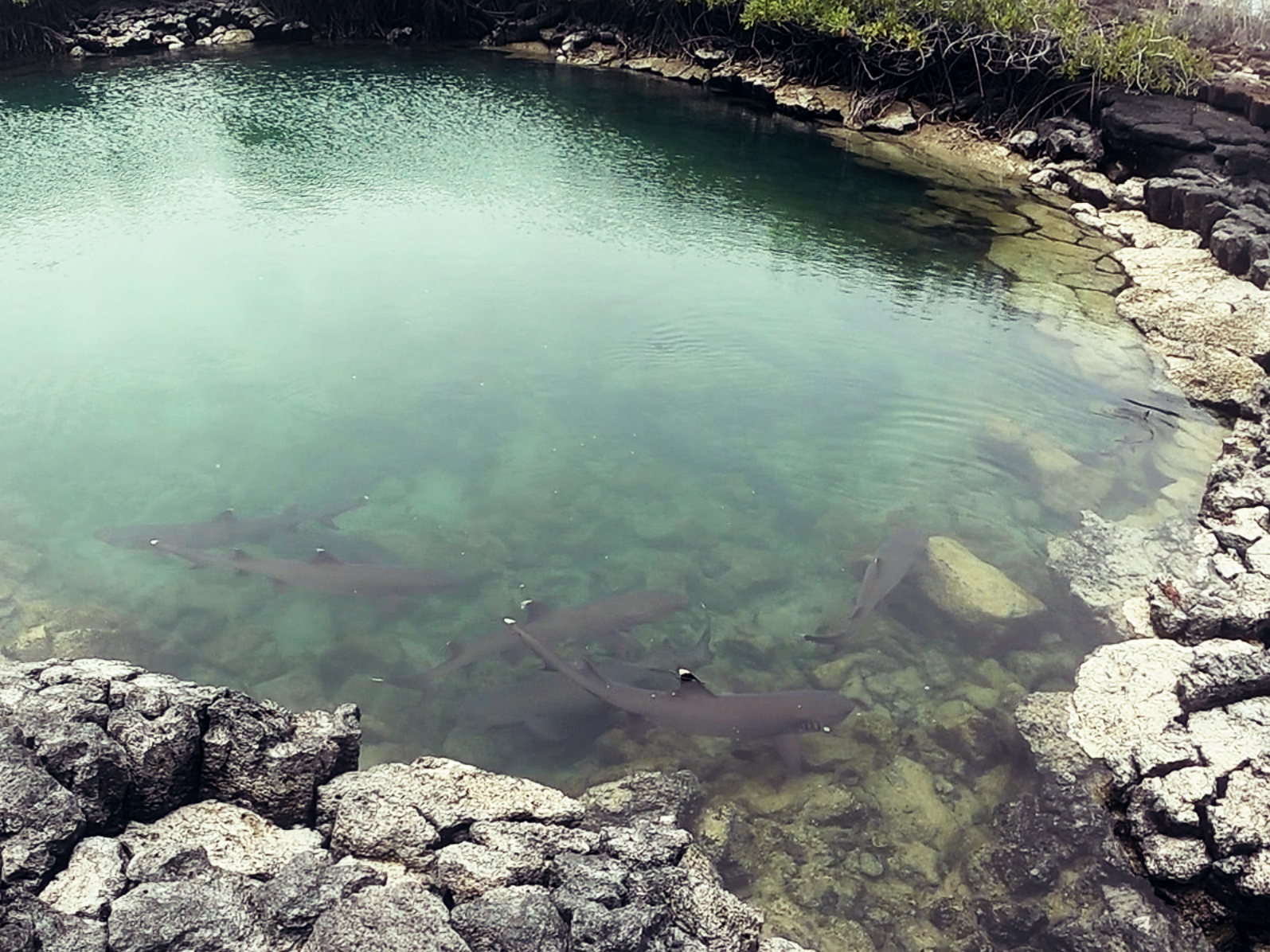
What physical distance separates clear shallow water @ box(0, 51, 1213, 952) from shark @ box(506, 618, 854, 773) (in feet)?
1.09

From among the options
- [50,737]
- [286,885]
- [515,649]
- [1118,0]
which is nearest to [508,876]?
[286,885]

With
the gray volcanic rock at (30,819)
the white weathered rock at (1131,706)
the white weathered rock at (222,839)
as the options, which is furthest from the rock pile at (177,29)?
the white weathered rock at (1131,706)

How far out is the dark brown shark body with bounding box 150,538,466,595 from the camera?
10961 mm

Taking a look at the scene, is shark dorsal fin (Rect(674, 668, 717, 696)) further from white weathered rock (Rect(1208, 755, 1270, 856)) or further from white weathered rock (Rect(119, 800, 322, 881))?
white weathered rock (Rect(1208, 755, 1270, 856))

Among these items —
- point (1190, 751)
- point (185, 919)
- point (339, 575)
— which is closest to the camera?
point (185, 919)

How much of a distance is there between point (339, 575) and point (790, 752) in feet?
17.6

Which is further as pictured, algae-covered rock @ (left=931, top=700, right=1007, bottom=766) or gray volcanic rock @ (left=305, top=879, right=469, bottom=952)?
algae-covered rock @ (left=931, top=700, right=1007, bottom=766)

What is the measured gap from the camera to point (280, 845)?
6719 millimetres

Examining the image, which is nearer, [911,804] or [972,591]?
[911,804]

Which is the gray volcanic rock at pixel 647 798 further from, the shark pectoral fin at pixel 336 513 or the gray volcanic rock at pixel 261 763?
the shark pectoral fin at pixel 336 513

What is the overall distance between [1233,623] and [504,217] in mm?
16980

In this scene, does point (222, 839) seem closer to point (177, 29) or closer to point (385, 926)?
point (385, 926)

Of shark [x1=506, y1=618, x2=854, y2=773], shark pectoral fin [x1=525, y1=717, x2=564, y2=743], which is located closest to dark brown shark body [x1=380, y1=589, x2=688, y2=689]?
shark [x1=506, y1=618, x2=854, y2=773]

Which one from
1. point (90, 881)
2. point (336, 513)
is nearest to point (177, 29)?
point (336, 513)
